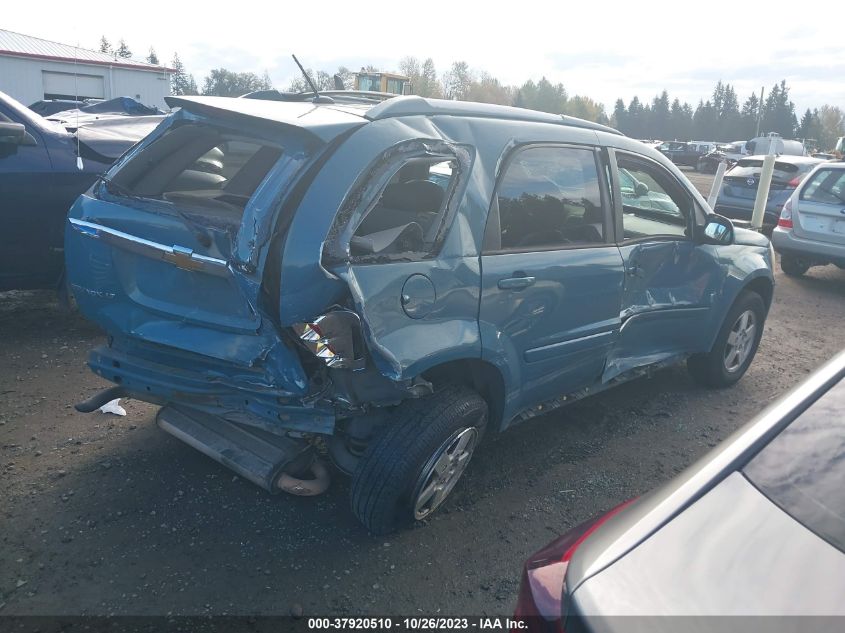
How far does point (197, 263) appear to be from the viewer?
286 centimetres

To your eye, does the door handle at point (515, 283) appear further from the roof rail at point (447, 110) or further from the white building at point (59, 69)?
the white building at point (59, 69)

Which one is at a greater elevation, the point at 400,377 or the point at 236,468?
the point at 400,377

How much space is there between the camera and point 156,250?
300cm

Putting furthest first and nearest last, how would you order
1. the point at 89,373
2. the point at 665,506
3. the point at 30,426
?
1. the point at 89,373
2. the point at 30,426
3. the point at 665,506

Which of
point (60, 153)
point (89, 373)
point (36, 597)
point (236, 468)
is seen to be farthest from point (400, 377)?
point (60, 153)

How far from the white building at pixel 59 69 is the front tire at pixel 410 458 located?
219 cm

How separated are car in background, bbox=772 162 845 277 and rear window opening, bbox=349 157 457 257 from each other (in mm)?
6926

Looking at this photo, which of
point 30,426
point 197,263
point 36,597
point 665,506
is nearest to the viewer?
point 665,506

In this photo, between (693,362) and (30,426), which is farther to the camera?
(693,362)

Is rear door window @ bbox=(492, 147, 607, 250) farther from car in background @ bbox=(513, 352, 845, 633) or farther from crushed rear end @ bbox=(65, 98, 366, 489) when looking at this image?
car in background @ bbox=(513, 352, 845, 633)

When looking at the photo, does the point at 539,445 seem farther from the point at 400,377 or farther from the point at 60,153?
the point at 60,153

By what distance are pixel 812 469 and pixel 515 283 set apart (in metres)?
1.85

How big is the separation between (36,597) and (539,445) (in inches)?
103

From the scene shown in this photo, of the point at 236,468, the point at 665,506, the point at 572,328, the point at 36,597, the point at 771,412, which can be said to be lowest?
the point at 36,597
